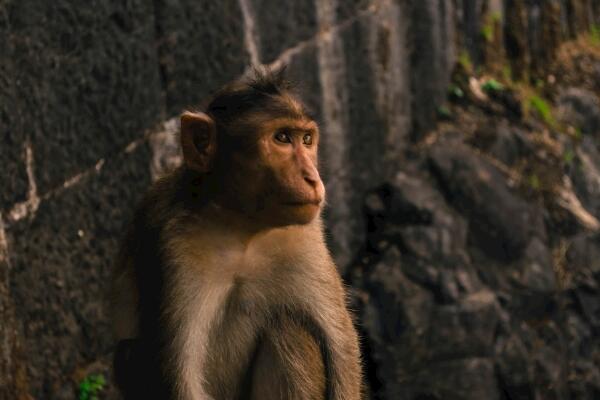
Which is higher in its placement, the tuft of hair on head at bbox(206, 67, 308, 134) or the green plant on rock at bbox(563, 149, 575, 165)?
the tuft of hair on head at bbox(206, 67, 308, 134)

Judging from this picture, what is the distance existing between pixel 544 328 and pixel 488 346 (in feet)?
1.96

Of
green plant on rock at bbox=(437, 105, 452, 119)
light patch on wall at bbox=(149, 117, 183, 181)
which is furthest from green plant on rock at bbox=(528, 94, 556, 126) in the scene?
light patch on wall at bbox=(149, 117, 183, 181)

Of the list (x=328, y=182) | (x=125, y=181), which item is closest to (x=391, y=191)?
(x=328, y=182)

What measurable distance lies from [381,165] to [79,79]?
388 centimetres

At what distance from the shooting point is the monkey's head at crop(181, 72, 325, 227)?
14.3ft

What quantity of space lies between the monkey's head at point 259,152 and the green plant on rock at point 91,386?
1.46 m

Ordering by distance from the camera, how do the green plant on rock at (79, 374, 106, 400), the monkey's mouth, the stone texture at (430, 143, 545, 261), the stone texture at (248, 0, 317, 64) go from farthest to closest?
1. the stone texture at (430, 143, 545, 261)
2. the stone texture at (248, 0, 317, 64)
3. the green plant on rock at (79, 374, 106, 400)
4. the monkey's mouth

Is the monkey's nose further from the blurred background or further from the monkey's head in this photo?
the blurred background

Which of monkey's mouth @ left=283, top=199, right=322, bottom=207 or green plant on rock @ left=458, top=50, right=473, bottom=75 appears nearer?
monkey's mouth @ left=283, top=199, right=322, bottom=207

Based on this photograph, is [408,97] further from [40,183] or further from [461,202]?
[40,183]

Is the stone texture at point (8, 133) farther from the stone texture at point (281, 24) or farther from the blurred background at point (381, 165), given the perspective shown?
the stone texture at point (281, 24)

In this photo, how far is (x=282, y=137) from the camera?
4453mm

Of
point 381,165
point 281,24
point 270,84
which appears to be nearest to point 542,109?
point 381,165

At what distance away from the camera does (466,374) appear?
841 centimetres
